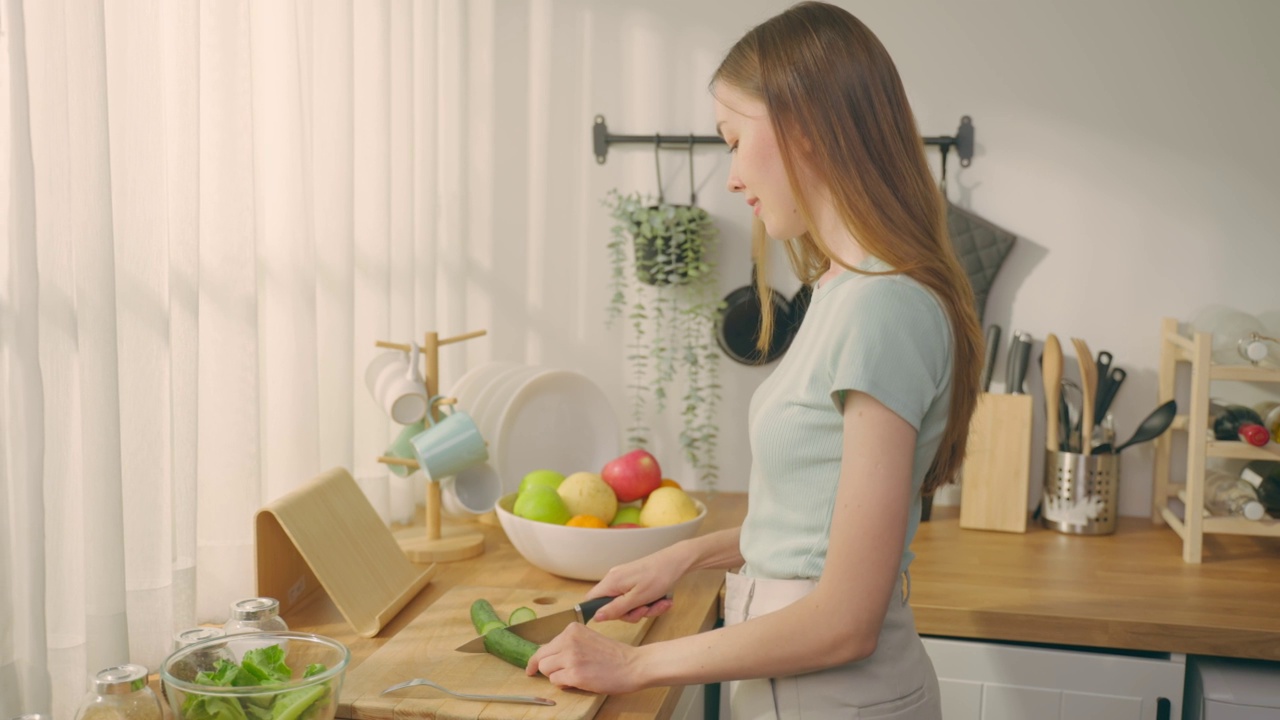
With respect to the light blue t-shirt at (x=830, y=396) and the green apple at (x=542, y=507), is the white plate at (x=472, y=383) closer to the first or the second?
the green apple at (x=542, y=507)

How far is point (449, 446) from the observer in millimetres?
1708

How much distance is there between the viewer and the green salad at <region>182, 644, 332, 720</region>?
38.2 inches

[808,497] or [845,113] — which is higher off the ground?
[845,113]

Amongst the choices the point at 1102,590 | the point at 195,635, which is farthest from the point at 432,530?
the point at 1102,590

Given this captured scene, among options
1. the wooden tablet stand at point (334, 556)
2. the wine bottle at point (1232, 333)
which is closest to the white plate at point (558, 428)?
the wooden tablet stand at point (334, 556)

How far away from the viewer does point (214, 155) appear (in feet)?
4.52

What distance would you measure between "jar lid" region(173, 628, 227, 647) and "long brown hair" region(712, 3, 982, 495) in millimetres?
716

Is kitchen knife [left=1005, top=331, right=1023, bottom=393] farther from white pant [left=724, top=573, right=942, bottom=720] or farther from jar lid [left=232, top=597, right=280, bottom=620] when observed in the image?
jar lid [left=232, top=597, right=280, bottom=620]

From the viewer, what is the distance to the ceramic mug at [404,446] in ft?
5.82

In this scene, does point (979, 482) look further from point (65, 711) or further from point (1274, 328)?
point (65, 711)

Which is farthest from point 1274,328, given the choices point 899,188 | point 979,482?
point 899,188

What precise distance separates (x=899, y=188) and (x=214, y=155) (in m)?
0.85

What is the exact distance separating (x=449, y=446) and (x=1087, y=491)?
1.16m

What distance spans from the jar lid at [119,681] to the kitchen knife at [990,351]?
5.25ft
